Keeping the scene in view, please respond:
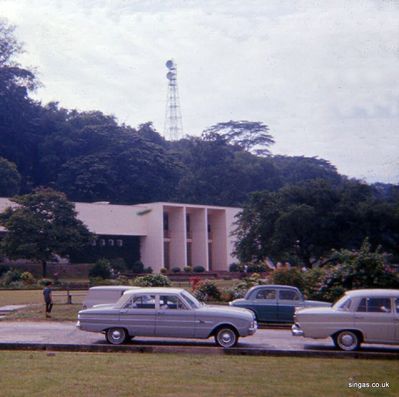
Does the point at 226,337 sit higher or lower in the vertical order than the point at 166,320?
lower

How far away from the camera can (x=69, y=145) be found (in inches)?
3314

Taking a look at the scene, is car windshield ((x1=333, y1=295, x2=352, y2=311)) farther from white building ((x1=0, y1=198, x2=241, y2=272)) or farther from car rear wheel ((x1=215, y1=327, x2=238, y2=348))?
white building ((x1=0, y1=198, x2=241, y2=272))

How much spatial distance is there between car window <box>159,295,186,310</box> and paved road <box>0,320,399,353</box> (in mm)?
974

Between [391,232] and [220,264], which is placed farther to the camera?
[220,264]

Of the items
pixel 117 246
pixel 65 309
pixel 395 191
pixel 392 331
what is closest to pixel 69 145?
pixel 117 246

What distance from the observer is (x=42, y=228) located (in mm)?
53469

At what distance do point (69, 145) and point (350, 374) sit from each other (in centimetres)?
7432

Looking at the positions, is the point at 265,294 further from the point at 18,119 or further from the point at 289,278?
the point at 18,119

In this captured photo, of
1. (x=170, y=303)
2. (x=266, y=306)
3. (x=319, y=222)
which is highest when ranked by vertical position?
(x=319, y=222)

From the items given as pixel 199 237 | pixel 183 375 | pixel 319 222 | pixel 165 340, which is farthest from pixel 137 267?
pixel 183 375

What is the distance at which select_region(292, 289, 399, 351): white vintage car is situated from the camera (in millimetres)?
16531

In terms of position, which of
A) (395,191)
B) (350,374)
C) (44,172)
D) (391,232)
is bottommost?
(350,374)

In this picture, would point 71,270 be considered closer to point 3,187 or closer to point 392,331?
point 3,187

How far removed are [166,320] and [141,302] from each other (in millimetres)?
782
